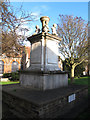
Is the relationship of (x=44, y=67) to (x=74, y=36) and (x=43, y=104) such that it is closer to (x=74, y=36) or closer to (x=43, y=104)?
(x=43, y=104)

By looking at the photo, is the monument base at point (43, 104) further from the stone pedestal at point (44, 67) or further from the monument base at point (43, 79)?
the stone pedestal at point (44, 67)

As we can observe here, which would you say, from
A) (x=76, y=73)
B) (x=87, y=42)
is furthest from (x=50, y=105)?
(x=76, y=73)

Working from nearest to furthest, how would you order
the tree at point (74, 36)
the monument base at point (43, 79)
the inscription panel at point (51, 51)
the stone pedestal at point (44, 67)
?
the monument base at point (43, 79), the stone pedestal at point (44, 67), the inscription panel at point (51, 51), the tree at point (74, 36)

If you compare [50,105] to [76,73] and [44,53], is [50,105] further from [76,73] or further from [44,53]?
[76,73]

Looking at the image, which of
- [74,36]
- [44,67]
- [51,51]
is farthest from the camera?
[74,36]

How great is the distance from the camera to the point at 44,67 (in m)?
4.97

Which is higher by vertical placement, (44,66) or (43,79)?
(44,66)

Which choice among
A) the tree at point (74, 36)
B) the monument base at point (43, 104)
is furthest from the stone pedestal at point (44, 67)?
the tree at point (74, 36)

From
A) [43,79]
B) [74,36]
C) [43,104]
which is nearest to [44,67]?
[43,79]

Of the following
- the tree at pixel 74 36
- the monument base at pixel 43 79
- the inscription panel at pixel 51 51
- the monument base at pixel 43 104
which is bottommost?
the monument base at pixel 43 104

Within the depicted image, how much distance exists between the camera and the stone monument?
4543 millimetres

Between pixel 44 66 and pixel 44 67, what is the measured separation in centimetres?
6

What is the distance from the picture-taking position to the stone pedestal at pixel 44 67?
14.9 feet

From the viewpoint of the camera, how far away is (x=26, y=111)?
3.14 m
